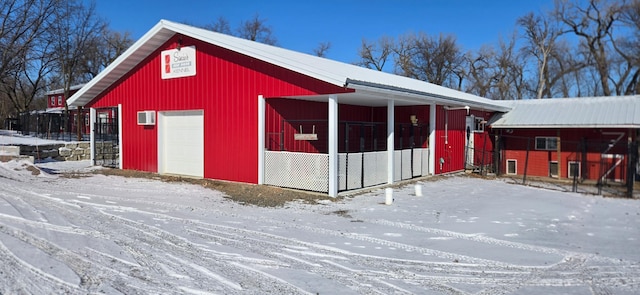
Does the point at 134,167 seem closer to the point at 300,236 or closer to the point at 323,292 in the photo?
the point at 300,236

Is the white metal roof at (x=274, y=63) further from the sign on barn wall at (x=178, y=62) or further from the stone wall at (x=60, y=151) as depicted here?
the stone wall at (x=60, y=151)

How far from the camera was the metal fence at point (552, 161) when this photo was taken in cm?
1475

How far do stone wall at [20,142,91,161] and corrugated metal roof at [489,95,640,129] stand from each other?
1859 cm

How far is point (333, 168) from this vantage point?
10.5 meters

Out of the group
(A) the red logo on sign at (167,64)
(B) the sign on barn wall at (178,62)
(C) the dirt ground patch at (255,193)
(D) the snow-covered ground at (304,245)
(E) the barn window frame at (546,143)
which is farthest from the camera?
(E) the barn window frame at (546,143)

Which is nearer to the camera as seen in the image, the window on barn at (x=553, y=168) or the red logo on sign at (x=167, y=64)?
the red logo on sign at (x=167, y=64)

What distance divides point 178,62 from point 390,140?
7.09 m

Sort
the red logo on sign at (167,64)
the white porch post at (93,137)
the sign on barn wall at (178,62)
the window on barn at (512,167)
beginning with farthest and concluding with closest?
1. the window on barn at (512,167)
2. the white porch post at (93,137)
3. the red logo on sign at (167,64)
4. the sign on barn wall at (178,62)

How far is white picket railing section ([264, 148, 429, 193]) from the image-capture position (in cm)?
1095

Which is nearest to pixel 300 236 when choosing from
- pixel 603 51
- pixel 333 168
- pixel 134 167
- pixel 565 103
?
pixel 333 168

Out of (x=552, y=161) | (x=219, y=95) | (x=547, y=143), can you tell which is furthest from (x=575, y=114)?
(x=219, y=95)

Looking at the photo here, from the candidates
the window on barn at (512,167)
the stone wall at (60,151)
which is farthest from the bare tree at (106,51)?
the window on barn at (512,167)

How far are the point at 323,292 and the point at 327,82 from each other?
6.67 metres

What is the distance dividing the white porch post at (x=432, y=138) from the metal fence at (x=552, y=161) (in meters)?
3.10
